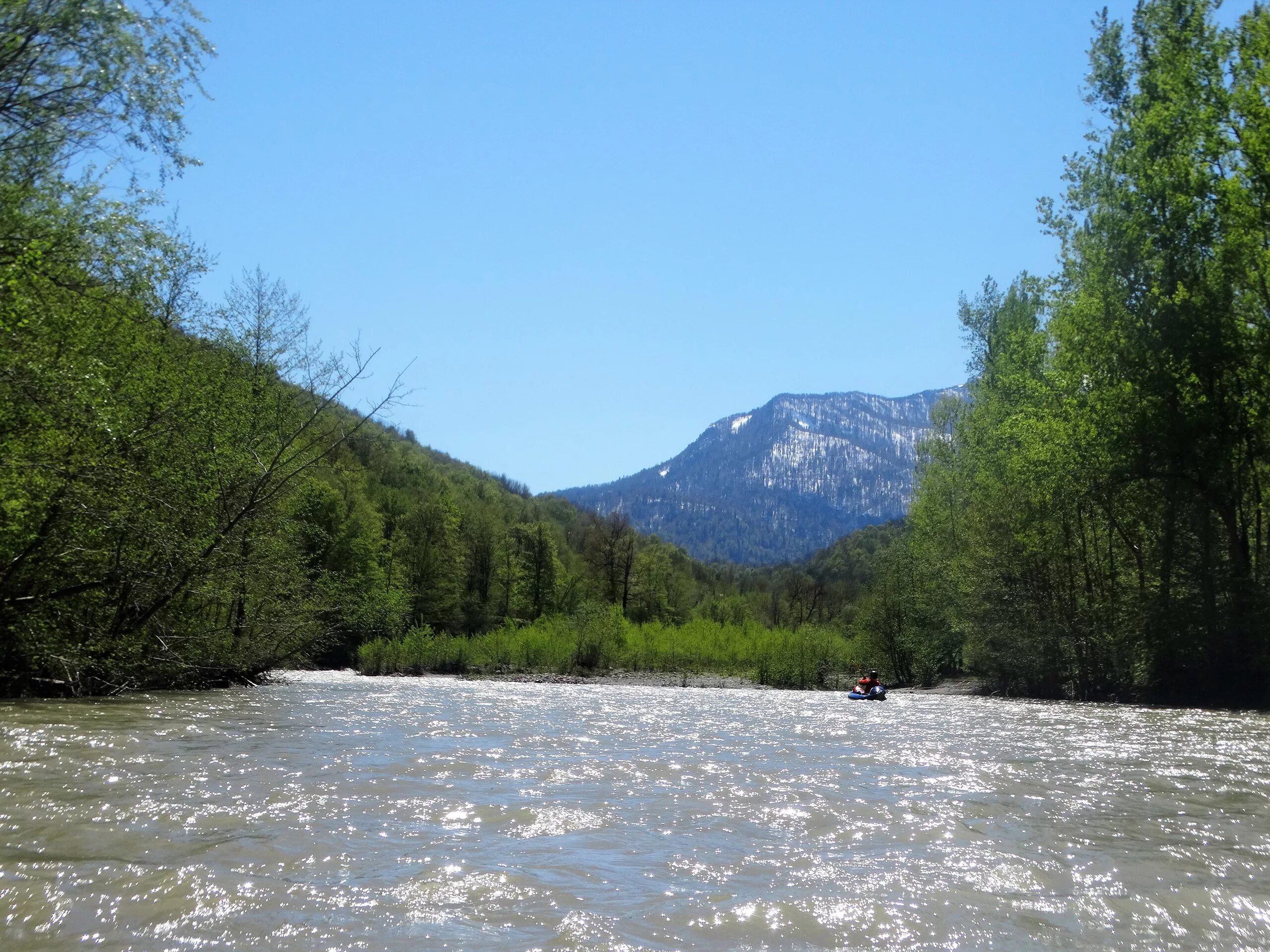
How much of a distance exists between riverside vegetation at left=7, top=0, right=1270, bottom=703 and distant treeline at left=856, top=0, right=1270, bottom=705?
0.27ft

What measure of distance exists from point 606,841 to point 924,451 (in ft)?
131

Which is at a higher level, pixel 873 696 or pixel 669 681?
pixel 873 696

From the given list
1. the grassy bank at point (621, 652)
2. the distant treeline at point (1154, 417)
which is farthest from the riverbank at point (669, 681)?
the distant treeline at point (1154, 417)

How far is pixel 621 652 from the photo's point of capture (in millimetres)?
44531

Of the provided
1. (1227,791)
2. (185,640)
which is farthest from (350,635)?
(1227,791)

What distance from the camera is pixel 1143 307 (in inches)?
893

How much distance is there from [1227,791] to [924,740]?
5200 millimetres

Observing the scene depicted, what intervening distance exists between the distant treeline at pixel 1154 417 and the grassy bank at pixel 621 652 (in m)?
12.0

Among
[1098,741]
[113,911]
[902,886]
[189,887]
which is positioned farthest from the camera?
[1098,741]

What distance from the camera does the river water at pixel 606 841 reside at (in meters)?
4.38

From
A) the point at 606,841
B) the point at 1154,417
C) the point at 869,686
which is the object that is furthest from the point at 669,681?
the point at 606,841

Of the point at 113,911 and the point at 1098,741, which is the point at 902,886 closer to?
the point at 113,911

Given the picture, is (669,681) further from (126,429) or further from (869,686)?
(126,429)

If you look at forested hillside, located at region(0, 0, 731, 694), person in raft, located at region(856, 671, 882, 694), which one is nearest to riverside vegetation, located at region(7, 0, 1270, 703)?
forested hillside, located at region(0, 0, 731, 694)
